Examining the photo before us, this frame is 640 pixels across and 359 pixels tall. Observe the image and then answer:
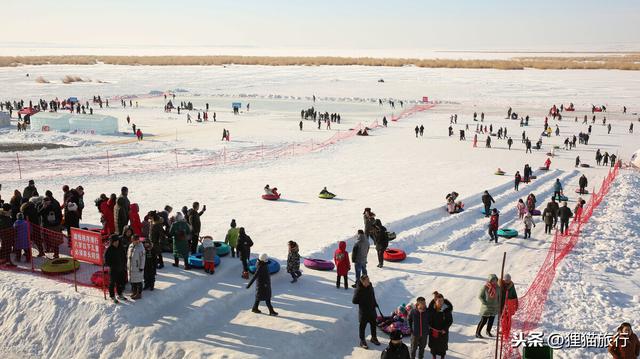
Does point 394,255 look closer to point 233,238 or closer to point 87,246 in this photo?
point 233,238

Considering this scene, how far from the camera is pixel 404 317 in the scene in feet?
32.8

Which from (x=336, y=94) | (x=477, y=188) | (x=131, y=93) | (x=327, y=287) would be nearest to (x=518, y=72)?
(x=336, y=94)

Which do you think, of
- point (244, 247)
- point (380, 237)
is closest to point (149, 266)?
point (244, 247)

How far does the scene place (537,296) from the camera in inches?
456

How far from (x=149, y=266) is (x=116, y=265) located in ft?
2.30

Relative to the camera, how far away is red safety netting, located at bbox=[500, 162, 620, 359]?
958cm

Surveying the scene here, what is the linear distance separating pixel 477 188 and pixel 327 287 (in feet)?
43.2

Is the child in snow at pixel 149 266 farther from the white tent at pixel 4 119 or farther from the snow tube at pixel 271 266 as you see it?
the white tent at pixel 4 119

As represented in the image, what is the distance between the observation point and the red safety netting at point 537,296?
958 centimetres

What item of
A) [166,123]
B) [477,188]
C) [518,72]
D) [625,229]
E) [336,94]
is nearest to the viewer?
[625,229]

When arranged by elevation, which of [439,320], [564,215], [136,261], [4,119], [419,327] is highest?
[4,119]

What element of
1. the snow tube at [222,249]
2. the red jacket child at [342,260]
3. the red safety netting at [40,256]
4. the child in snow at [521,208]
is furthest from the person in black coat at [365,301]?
the child in snow at [521,208]

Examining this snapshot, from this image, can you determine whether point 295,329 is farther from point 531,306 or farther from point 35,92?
point 35,92

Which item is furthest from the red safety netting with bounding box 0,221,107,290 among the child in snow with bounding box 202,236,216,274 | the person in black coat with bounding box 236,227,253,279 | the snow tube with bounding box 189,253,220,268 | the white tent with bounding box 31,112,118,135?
the white tent with bounding box 31,112,118,135
